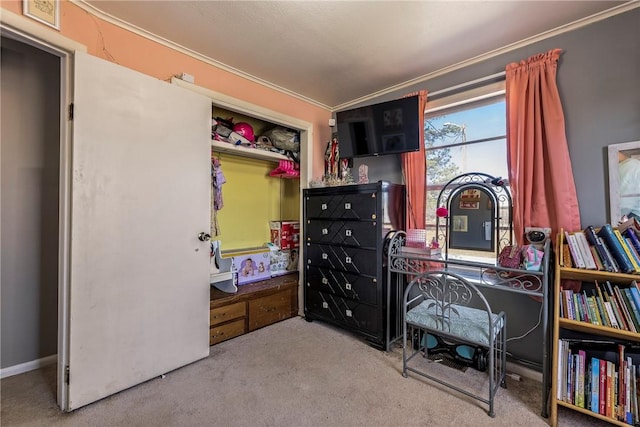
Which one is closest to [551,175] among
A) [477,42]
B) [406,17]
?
[477,42]

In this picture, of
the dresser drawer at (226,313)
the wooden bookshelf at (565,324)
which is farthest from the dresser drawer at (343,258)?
the wooden bookshelf at (565,324)

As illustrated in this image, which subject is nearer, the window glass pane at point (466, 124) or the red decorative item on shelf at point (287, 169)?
the window glass pane at point (466, 124)

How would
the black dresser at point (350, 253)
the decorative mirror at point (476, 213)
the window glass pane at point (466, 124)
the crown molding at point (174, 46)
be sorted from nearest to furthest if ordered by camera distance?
the crown molding at point (174, 46) → the decorative mirror at point (476, 213) → the window glass pane at point (466, 124) → the black dresser at point (350, 253)

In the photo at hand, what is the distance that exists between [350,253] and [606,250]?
5.49ft

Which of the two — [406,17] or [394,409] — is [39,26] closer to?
[406,17]

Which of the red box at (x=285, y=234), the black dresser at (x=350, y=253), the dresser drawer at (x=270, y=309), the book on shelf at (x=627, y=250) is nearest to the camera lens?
the book on shelf at (x=627, y=250)

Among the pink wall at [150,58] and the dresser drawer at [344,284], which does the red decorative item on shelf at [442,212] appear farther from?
the pink wall at [150,58]

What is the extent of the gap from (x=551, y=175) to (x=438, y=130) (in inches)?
38.8

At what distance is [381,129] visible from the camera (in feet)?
8.28

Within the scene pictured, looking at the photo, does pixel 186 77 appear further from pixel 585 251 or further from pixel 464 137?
pixel 585 251

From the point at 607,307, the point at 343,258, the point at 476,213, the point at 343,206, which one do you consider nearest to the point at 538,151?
the point at 476,213

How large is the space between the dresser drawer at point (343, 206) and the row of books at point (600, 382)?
4.89 ft

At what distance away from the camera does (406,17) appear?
1761 mm

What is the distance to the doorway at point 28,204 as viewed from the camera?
1.92 meters
